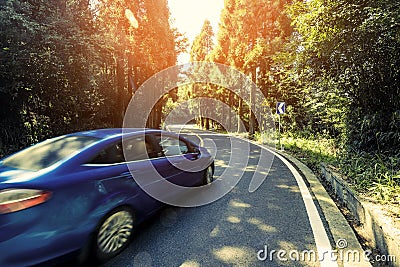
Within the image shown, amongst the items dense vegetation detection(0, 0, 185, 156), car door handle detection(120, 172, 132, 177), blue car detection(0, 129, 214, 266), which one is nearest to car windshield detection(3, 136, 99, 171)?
blue car detection(0, 129, 214, 266)

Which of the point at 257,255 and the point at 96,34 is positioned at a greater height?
the point at 96,34

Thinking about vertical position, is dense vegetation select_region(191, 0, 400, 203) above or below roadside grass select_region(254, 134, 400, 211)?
above

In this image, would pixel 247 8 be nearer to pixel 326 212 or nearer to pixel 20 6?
pixel 20 6

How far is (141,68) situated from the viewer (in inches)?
709

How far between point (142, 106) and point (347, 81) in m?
16.2

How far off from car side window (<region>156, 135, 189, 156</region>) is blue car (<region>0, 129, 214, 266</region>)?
0.23 m

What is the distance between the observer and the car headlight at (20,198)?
182 cm

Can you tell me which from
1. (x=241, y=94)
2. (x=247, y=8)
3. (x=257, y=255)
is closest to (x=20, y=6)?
(x=257, y=255)

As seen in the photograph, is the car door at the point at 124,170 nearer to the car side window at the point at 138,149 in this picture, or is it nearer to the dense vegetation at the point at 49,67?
the car side window at the point at 138,149

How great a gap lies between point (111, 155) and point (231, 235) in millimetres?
1836

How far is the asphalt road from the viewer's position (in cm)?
241

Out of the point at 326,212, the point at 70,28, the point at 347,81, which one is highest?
the point at 70,28

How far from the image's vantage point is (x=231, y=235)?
9.56ft

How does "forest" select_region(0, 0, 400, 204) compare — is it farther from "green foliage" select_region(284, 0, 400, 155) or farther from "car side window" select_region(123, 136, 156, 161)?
"car side window" select_region(123, 136, 156, 161)
